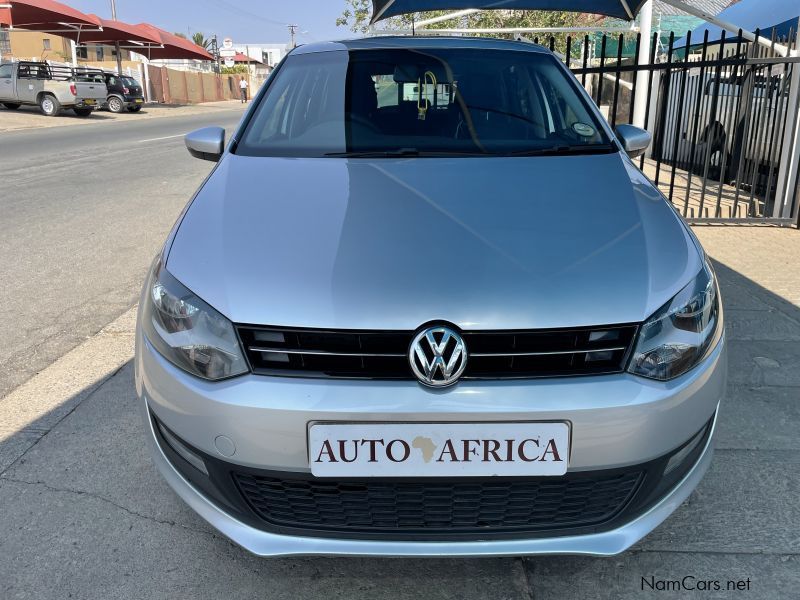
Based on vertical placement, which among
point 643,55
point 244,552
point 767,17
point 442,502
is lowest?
point 244,552

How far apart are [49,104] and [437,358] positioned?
2522 centimetres

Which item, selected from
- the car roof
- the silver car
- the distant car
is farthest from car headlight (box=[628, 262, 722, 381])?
the distant car

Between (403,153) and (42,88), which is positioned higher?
(42,88)

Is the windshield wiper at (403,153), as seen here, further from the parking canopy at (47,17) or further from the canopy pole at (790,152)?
the parking canopy at (47,17)

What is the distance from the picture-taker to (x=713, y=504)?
2400mm

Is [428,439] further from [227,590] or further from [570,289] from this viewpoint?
[227,590]

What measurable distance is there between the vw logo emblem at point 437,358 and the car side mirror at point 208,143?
1.76m

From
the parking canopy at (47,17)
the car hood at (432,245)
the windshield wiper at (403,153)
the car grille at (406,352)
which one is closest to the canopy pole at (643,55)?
the windshield wiper at (403,153)

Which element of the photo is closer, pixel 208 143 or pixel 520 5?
pixel 208 143

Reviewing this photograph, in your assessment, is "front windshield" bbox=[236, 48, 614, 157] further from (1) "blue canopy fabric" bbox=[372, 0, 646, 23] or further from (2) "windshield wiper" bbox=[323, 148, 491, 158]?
(1) "blue canopy fabric" bbox=[372, 0, 646, 23]

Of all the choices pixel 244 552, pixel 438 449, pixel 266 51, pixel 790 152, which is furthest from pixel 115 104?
pixel 266 51

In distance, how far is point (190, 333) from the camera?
71.8 inches

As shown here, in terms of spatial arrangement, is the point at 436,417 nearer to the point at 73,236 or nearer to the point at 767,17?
the point at 73,236

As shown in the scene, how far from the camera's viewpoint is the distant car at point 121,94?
88.3 feet
